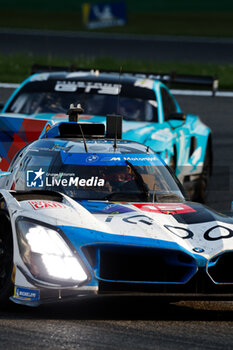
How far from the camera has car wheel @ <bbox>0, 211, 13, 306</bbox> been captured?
6.86m

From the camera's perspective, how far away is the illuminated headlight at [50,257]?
6.61 meters

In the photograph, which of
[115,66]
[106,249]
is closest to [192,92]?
[115,66]

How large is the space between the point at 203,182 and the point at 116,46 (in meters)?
21.1

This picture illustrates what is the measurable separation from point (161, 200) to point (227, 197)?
5.92 metres

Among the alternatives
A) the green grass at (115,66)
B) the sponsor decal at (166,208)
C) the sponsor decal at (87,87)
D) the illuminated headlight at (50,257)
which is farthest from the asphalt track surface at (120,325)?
the green grass at (115,66)

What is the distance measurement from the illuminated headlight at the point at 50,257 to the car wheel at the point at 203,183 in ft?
22.5

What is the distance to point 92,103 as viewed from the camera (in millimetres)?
13391

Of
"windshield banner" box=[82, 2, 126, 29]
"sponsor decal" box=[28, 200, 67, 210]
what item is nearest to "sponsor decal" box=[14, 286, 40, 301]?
"sponsor decal" box=[28, 200, 67, 210]

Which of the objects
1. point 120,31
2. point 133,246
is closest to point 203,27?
point 120,31

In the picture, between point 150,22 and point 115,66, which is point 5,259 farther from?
point 150,22

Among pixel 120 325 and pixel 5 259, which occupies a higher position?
pixel 5 259

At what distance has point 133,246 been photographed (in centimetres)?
664

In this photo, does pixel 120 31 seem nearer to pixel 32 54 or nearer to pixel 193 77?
pixel 32 54

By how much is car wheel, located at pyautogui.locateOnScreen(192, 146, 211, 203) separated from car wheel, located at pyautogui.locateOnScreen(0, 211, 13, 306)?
257 inches
